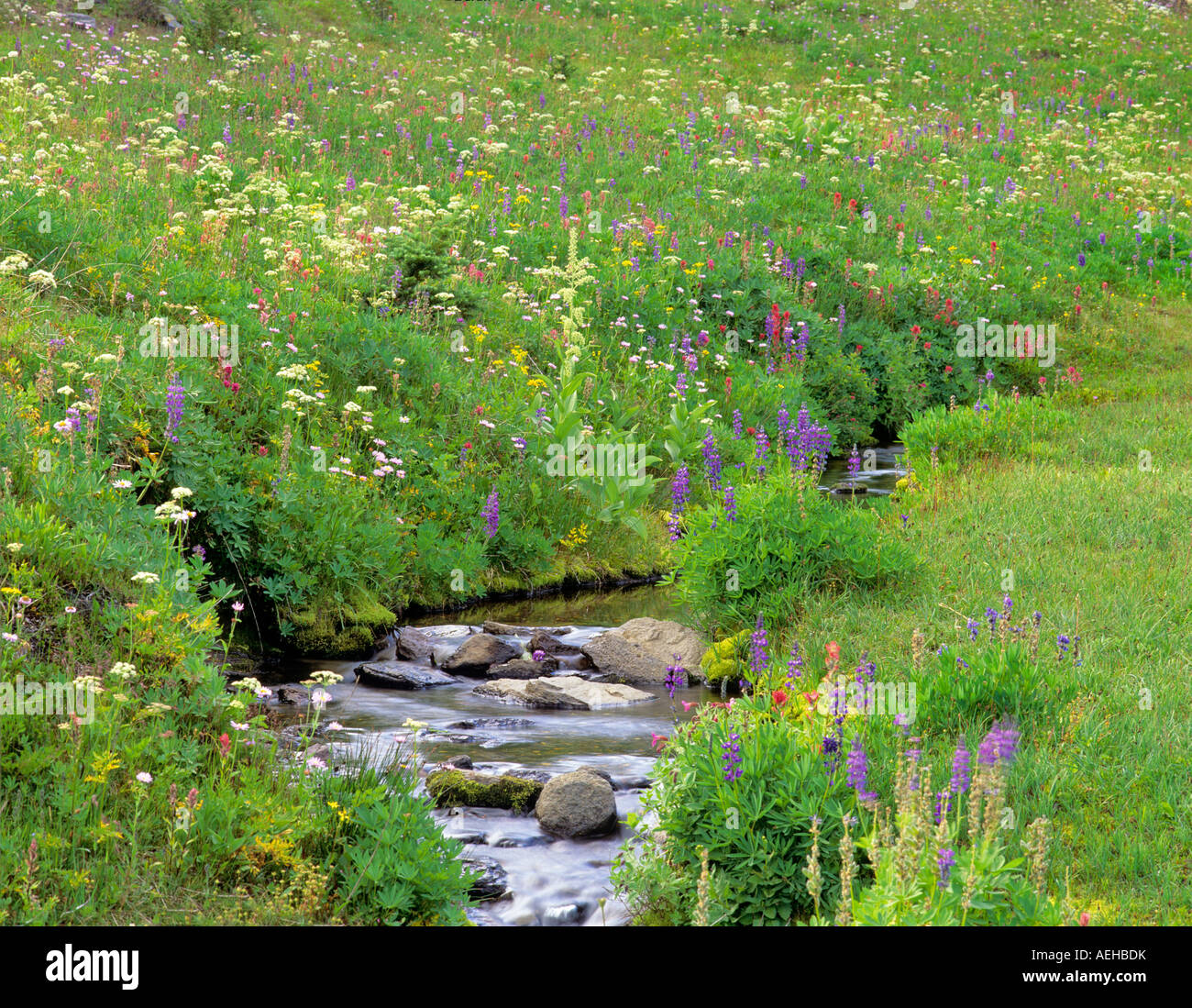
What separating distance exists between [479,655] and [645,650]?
1244mm

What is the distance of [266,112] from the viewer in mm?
17109

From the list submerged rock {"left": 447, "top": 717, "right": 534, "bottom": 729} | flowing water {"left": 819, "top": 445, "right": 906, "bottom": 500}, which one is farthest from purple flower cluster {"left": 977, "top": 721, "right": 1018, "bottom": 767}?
flowing water {"left": 819, "top": 445, "right": 906, "bottom": 500}

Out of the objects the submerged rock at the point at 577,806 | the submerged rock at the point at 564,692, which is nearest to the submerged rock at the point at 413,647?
the submerged rock at the point at 564,692

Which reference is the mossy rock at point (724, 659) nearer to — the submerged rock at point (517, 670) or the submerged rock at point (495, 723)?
the submerged rock at point (517, 670)

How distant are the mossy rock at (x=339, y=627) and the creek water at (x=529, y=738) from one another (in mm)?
119

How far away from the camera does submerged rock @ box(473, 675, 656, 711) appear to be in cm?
769

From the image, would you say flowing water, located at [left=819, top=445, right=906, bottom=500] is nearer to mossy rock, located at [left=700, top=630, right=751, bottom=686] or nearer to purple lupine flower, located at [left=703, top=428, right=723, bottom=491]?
purple lupine flower, located at [left=703, top=428, right=723, bottom=491]

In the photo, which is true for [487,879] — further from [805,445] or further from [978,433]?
[978,433]

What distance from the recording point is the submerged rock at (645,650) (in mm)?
8172

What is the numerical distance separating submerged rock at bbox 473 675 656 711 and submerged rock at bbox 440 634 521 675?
339 mm

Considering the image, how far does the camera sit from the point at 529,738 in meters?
7.07
